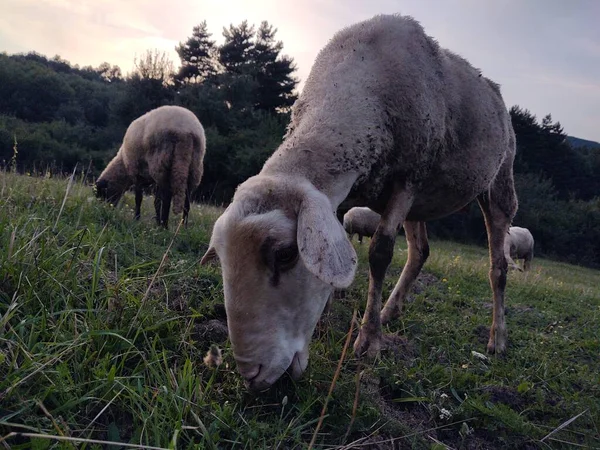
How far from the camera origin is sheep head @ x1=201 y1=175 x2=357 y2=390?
7.16ft

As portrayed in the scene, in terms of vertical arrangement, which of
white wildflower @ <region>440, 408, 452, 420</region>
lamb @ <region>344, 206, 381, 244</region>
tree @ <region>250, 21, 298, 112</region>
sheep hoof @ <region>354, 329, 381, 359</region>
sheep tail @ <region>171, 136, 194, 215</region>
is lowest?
lamb @ <region>344, 206, 381, 244</region>

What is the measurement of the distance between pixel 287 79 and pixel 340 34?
118 feet

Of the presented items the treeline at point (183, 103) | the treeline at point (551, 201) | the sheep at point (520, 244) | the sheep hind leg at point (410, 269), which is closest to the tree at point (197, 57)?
the treeline at point (183, 103)

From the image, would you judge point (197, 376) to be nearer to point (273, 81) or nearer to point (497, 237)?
point (497, 237)

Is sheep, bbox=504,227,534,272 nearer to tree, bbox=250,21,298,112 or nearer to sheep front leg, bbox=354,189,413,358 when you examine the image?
sheep front leg, bbox=354,189,413,358

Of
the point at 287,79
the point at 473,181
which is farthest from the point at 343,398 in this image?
the point at 287,79

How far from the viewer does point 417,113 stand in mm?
3156

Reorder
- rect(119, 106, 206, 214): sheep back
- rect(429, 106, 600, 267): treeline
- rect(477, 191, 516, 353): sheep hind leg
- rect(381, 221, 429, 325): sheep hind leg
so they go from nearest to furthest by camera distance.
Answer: rect(381, 221, 429, 325): sheep hind leg → rect(477, 191, 516, 353): sheep hind leg → rect(119, 106, 206, 214): sheep back → rect(429, 106, 600, 267): treeline

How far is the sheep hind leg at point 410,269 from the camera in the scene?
4273 millimetres

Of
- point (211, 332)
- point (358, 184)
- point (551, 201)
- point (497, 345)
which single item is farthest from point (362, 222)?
point (551, 201)

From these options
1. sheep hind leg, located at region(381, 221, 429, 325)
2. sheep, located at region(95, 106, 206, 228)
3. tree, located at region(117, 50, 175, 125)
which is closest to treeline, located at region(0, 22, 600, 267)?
tree, located at region(117, 50, 175, 125)

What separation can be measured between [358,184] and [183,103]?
3291cm

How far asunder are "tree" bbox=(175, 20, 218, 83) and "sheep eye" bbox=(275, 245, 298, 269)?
131 ft

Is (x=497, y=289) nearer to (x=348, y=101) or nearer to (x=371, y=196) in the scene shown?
(x=371, y=196)
